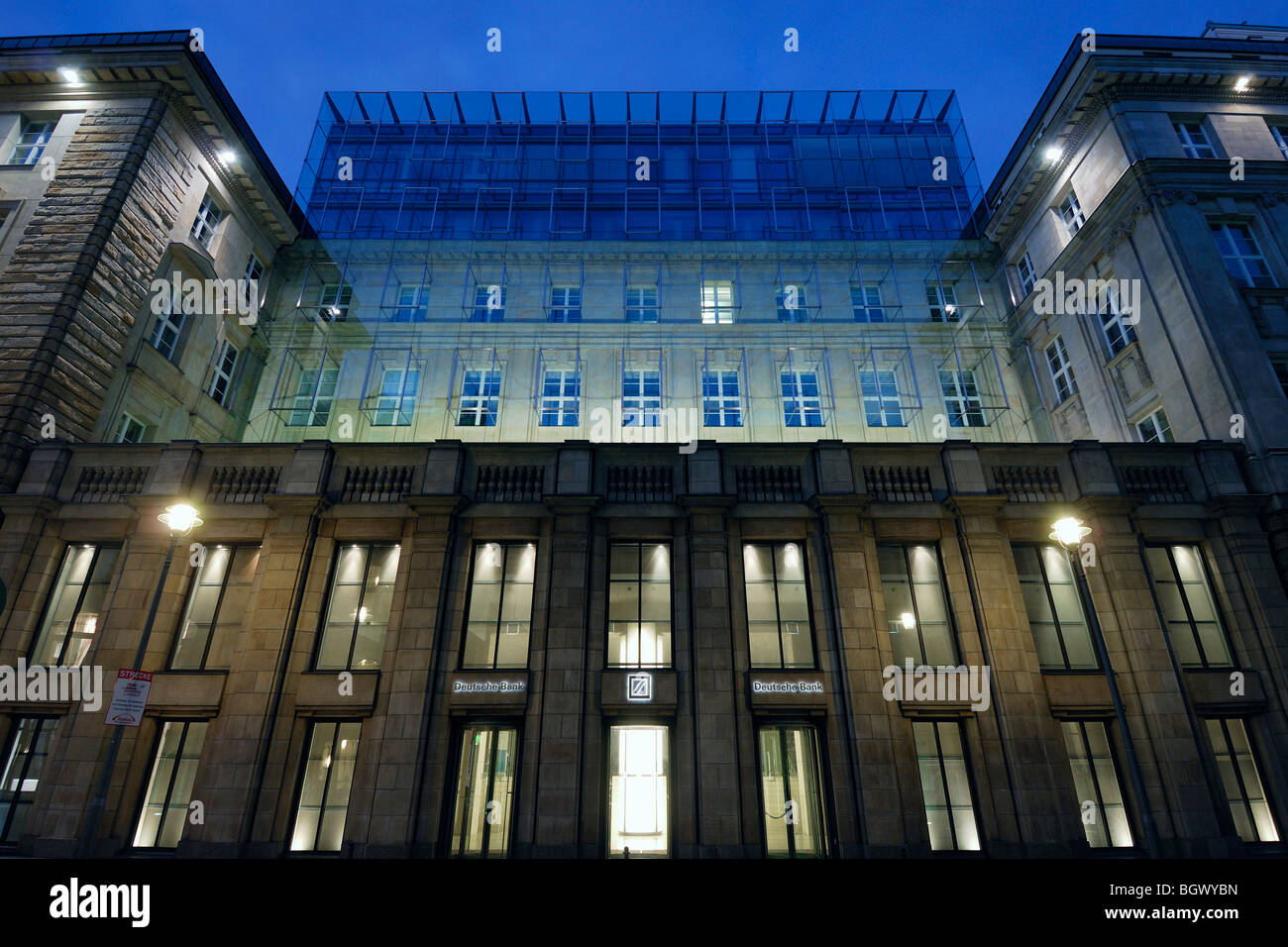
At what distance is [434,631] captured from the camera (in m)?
14.6

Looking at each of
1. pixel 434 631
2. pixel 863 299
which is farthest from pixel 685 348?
pixel 434 631

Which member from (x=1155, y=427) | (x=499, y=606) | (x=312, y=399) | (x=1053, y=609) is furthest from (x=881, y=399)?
(x=312, y=399)

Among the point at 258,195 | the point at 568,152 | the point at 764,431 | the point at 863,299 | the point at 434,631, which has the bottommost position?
the point at 434,631

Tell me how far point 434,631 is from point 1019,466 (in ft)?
52.8

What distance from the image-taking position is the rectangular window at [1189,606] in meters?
15.3

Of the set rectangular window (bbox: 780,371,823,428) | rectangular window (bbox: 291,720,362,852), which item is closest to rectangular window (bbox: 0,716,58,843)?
rectangular window (bbox: 291,720,362,852)

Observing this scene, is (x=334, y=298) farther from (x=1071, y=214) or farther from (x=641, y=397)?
(x=1071, y=214)

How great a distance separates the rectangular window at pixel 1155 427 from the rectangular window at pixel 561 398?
69.6 feet

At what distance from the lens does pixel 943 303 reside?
96.2ft

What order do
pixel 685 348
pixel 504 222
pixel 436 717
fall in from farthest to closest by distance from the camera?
pixel 504 222
pixel 685 348
pixel 436 717

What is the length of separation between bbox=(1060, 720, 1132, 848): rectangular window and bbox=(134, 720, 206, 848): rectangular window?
19608mm

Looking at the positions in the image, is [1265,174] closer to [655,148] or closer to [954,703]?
[954,703]

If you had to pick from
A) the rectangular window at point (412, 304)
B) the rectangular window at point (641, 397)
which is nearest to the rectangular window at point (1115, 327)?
the rectangular window at point (641, 397)

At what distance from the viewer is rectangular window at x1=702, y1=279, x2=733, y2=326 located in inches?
1137
